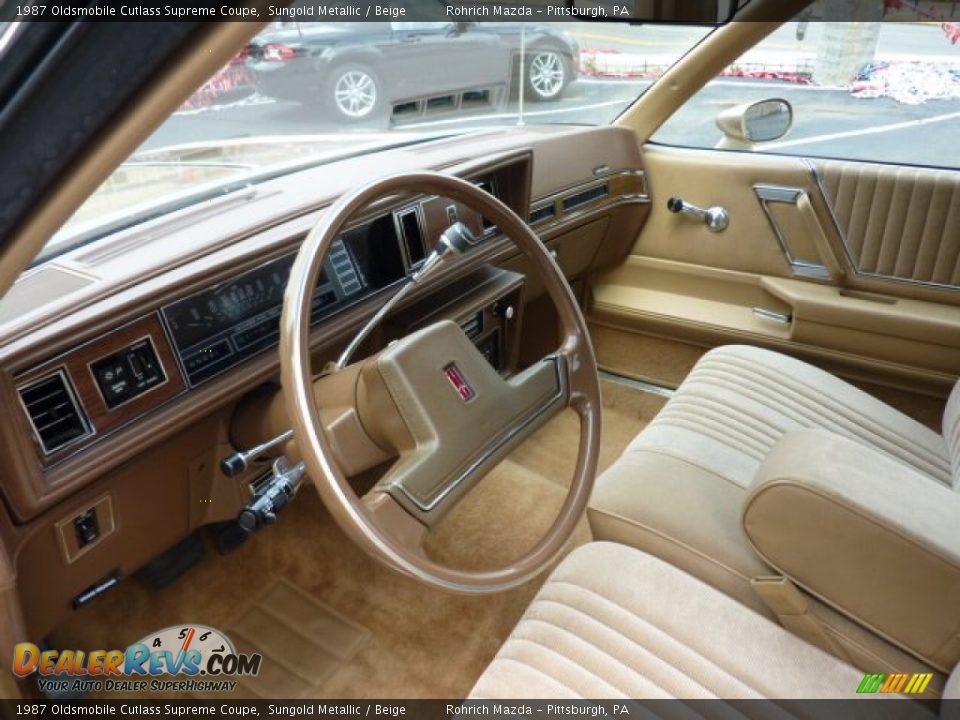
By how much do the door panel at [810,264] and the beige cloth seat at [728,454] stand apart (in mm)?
509

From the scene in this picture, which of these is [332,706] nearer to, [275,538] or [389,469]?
[275,538]

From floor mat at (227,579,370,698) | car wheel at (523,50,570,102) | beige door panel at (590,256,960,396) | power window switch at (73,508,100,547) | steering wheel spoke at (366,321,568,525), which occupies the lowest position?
floor mat at (227,579,370,698)

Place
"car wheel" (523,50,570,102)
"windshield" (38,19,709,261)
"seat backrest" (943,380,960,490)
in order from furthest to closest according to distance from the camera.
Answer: "car wheel" (523,50,570,102) → "windshield" (38,19,709,261) → "seat backrest" (943,380,960,490)

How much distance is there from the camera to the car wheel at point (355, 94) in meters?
2.21

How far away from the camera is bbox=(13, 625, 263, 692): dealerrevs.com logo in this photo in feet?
5.05

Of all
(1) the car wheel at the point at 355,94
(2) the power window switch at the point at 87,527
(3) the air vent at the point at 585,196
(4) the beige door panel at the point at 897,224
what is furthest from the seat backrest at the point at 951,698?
(1) the car wheel at the point at 355,94

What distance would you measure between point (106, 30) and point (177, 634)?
1.57 metres

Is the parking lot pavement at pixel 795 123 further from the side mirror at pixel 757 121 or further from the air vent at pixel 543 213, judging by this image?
the air vent at pixel 543 213

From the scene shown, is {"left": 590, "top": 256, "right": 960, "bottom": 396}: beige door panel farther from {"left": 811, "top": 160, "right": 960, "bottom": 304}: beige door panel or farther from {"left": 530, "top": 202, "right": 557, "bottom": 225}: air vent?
{"left": 530, "top": 202, "right": 557, "bottom": 225}: air vent

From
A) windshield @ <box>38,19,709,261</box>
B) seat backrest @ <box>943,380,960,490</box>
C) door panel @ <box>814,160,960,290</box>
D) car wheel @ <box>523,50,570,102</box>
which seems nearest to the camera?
seat backrest @ <box>943,380,960,490</box>

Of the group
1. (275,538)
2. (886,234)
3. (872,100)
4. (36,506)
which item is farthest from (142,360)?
(872,100)

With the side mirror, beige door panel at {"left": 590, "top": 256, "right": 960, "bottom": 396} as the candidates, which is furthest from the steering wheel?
the side mirror

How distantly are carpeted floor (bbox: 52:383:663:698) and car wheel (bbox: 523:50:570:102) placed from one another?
148cm

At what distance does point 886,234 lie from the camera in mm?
2102
